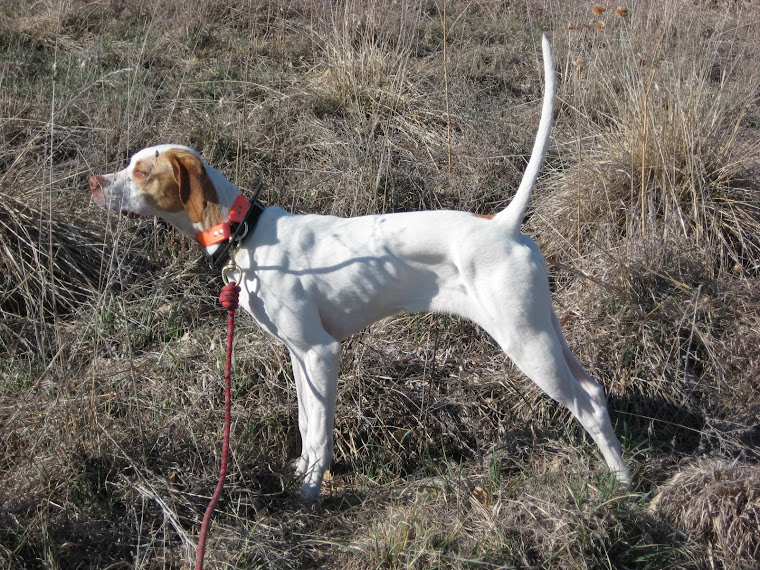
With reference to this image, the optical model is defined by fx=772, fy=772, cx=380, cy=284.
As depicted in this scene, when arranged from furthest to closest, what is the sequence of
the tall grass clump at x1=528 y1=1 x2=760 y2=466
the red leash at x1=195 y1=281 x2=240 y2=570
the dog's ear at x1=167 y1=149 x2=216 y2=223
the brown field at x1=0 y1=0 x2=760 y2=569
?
1. the tall grass clump at x1=528 y1=1 x2=760 y2=466
2. the dog's ear at x1=167 y1=149 x2=216 y2=223
3. the brown field at x1=0 y1=0 x2=760 y2=569
4. the red leash at x1=195 y1=281 x2=240 y2=570

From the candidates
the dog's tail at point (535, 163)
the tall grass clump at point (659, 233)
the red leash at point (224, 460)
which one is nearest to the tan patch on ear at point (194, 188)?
the red leash at point (224, 460)

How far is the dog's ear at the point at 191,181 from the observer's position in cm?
269

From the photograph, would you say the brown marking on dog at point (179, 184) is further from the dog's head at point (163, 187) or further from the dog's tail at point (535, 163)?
the dog's tail at point (535, 163)

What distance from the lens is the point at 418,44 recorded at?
6.19 metres

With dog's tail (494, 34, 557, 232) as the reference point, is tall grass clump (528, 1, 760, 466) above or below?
below

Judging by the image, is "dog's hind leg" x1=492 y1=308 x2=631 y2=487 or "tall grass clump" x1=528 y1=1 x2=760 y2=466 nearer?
"dog's hind leg" x1=492 y1=308 x2=631 y2=487

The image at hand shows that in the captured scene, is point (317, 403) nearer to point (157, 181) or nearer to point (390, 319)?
point (157, 181)

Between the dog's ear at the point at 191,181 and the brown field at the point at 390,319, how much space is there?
0.30 metres

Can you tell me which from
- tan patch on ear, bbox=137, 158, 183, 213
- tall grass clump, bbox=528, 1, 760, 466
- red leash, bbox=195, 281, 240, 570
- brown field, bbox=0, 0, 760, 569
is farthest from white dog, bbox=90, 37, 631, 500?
tall grass clump, bbox=528, 1, 760, 466

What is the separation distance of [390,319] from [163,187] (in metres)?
1.56

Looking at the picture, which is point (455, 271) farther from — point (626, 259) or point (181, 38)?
point (181, 38)

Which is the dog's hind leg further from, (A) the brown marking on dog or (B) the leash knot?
(A) the brown marking on dog

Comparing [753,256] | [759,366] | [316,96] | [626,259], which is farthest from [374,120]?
[759,366]

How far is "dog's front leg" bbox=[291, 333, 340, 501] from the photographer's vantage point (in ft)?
8.91
